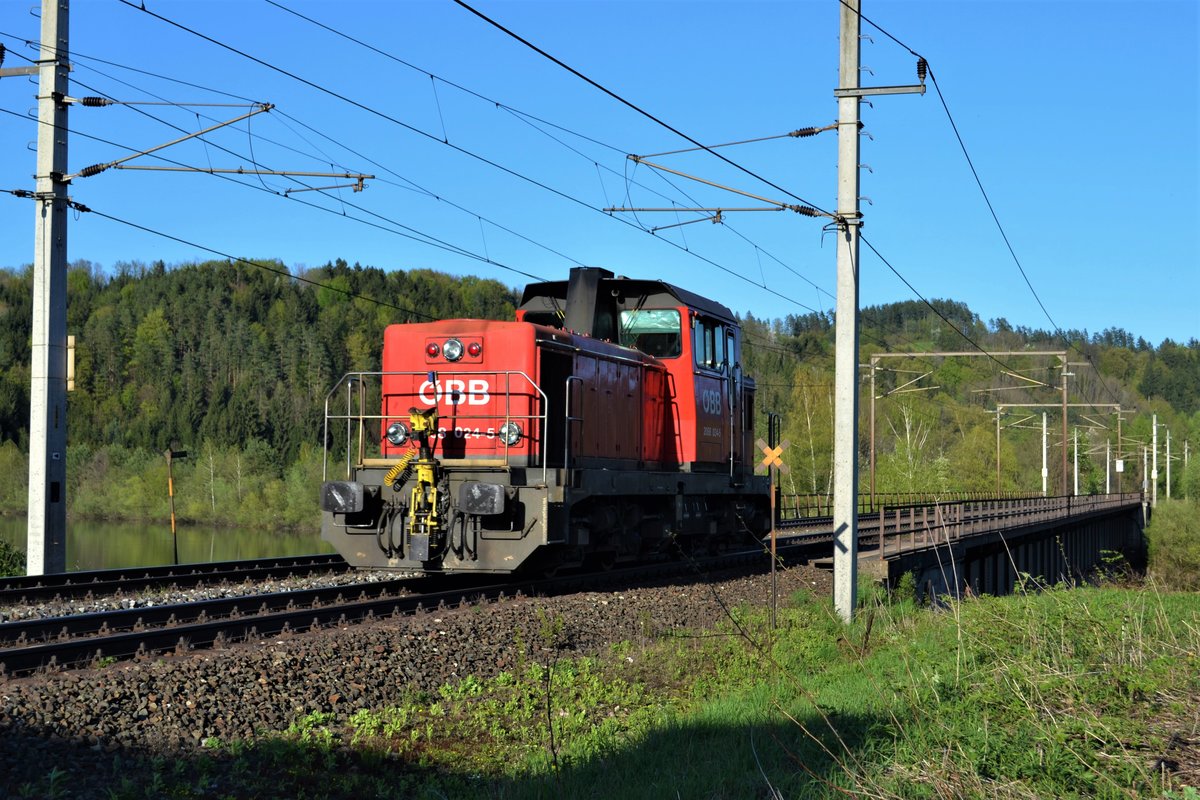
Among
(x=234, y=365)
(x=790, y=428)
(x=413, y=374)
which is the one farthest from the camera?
(x=234, y=365)

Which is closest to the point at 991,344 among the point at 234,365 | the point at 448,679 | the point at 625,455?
the point at 234,365

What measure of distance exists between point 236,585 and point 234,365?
2973 inches

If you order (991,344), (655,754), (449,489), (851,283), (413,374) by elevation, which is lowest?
(655,754)

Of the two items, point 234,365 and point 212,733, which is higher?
point 234,365

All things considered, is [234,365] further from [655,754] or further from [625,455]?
[655,754]

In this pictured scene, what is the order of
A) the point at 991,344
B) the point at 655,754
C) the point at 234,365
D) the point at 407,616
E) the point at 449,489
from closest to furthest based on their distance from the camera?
the point at 655,754 < the point at 407,616 < the point at 449,489 < the point at 234,365 < the point at 991,344

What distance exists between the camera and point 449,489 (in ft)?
43.0

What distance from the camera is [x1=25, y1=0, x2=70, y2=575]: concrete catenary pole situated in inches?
593

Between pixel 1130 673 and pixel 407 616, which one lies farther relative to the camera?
pixel 407 616

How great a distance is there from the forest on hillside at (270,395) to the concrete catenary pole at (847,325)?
145ft

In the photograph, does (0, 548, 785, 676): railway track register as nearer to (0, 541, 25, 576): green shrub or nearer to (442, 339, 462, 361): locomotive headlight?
(442, 339, 462, 361): locomotive headlight

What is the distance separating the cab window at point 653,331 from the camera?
1698 cm

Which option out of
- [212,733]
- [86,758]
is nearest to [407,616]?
→ [212,733]

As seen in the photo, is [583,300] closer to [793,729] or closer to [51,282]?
[51,282]
